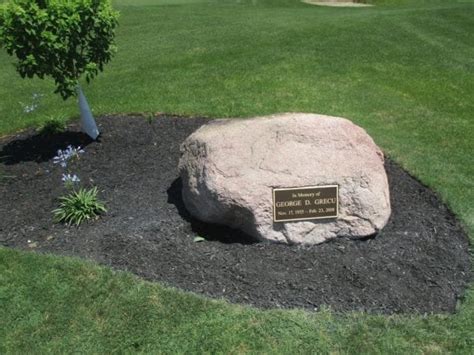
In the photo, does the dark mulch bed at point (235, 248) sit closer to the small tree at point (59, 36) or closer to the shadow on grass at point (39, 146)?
the shadow on grass at point (39, 146)

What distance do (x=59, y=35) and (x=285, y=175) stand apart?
287 cm

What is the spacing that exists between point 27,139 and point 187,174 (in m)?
2.85

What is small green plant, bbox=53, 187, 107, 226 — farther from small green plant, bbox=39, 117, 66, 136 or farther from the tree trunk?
small green plant, bbox=39, 117, 66, 136

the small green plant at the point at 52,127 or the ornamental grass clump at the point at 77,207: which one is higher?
the small green plant at the point at 52,127

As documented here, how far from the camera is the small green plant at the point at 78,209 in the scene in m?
4.85

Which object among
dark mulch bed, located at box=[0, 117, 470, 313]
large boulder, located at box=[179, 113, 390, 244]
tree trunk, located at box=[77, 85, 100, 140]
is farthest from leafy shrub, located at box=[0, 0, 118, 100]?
large boulder, located at box=[179, 113, 390, 244]

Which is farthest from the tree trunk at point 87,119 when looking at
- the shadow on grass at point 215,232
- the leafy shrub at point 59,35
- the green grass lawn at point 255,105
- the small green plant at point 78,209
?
the shadow on grass at point 215,232

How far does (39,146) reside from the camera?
Result: 6285mm

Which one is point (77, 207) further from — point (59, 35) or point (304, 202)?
point (304, 202)

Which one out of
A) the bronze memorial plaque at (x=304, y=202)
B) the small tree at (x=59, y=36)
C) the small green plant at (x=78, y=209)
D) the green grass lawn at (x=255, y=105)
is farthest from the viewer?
the small tree at (x=59, y=36)

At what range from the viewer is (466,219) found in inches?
197

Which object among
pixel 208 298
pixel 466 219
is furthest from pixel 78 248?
pixel 466 219

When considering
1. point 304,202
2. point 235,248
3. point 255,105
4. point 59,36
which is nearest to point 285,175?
point 304,202

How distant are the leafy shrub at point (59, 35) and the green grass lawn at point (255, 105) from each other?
164 centimetres
